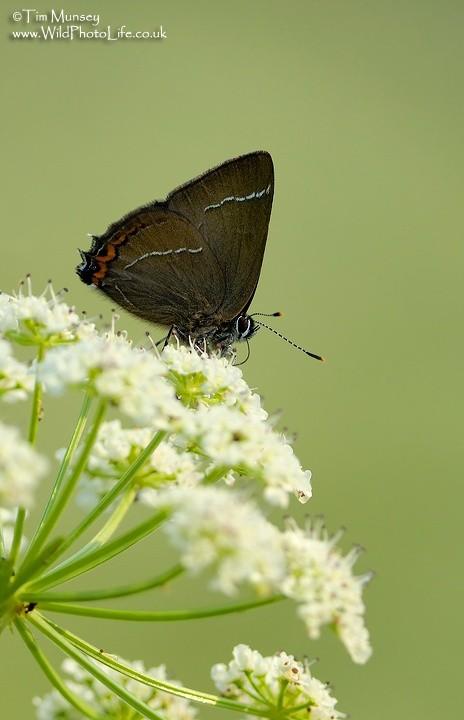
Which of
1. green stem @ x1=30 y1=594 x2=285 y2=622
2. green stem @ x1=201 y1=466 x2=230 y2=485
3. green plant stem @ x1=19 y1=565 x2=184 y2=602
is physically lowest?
green stem @ x1=30 y1=594 x2=285 y2=622

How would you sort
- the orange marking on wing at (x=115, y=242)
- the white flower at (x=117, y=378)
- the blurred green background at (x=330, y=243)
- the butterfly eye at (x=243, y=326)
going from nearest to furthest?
1. the white flower at (x=117, y=378)
2. the orange marking on wing at (x=115, y=242)
3. the butterfly eye at (x=243, y=326)
4. the blurred green background at (x=330, y=243)

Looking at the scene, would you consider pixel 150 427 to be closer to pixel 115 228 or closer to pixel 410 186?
pixel 115 228

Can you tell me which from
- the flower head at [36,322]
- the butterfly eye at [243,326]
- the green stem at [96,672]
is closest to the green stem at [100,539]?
the green stem at [96,672]

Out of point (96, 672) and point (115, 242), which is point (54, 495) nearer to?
point (96, 672)

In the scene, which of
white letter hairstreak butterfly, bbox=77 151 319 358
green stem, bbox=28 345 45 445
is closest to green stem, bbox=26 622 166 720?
green stem, bbox=28 345 45 445

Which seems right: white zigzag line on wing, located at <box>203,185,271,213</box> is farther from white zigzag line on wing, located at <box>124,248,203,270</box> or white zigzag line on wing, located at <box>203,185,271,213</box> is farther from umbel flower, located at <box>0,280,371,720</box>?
umbel flower, located at <box>0,280,371,720</box>

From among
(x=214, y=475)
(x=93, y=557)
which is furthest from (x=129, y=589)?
(x=214, y=475)

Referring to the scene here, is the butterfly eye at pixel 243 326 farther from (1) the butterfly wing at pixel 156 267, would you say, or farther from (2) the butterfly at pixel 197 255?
(1) the butterfly wing at pixel 156 267
